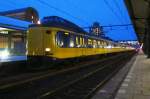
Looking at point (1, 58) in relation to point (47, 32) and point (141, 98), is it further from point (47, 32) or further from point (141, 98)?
point (141, 98)

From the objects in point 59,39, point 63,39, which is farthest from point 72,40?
point 59,39

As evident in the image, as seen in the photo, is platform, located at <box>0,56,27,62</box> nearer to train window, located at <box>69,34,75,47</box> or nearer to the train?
the train

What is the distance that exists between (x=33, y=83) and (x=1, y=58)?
3930 millimetres

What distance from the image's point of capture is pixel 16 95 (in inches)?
480

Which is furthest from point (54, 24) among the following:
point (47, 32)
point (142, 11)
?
point (142, 11)

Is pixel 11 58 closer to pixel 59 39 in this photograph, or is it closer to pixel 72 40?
pixel 59 39

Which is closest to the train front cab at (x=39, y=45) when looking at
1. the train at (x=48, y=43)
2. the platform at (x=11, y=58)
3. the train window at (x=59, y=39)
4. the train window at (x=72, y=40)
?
the train at (x=48, y=43)

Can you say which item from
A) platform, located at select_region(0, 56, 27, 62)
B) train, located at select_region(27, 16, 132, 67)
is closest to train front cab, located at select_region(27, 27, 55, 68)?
train, located at select_region(27, 16, 132, 67)

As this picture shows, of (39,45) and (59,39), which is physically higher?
(59,39)

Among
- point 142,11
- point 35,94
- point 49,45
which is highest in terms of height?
point 142,11

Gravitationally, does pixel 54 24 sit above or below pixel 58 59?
above

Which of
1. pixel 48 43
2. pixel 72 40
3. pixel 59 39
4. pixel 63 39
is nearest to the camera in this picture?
pixel 48 43

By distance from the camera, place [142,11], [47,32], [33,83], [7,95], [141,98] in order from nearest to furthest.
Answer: [141,98] → [7,95] → [33,83] → [47,32] → [142,11]

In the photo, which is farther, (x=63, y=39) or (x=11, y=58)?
(x=63, y=39)
